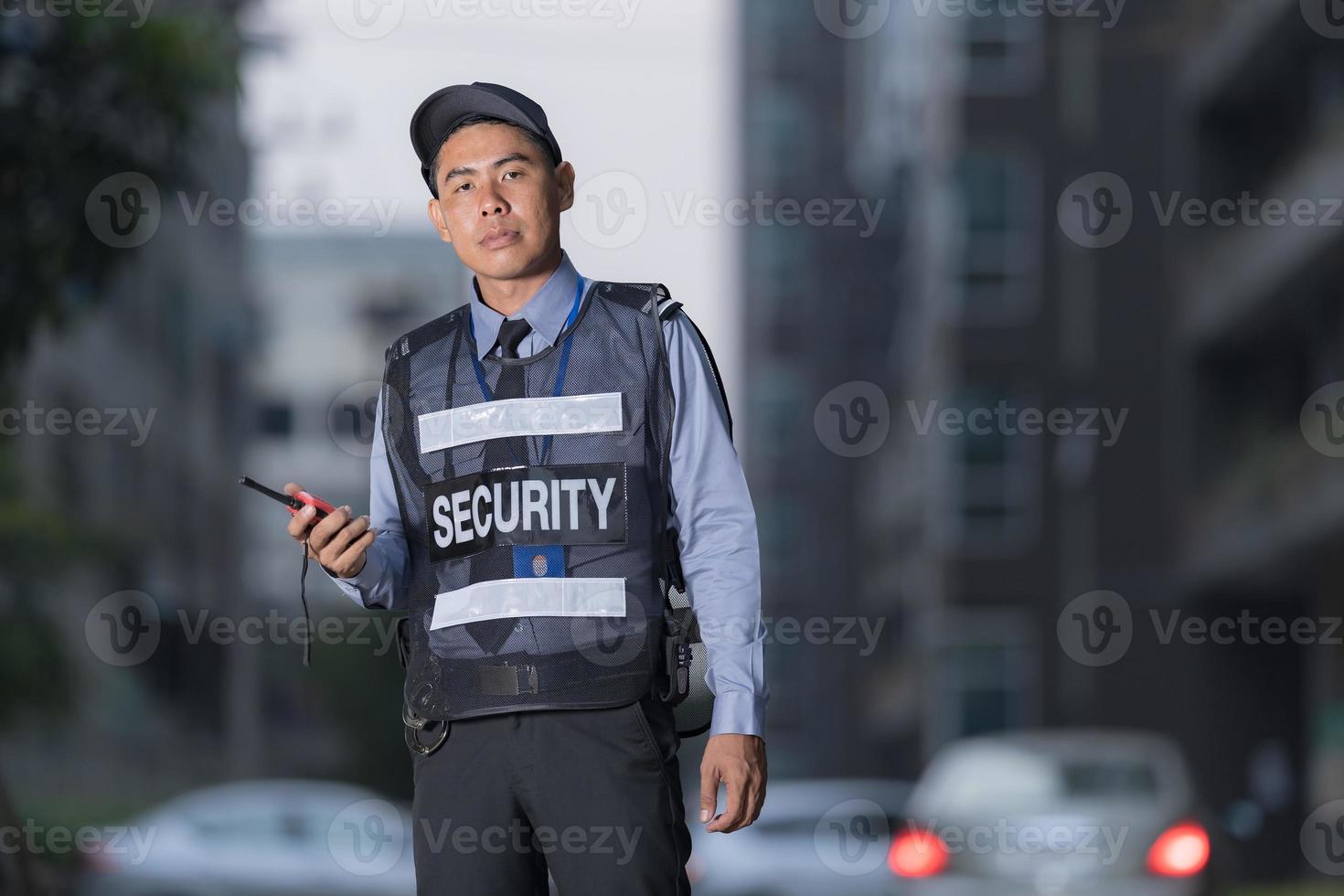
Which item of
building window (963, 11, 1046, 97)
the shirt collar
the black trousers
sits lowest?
the black trousers

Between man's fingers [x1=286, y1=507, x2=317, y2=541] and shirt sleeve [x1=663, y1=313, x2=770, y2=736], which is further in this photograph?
shirt sleeve [x1=663, y1=313, x2=770, y2=736]

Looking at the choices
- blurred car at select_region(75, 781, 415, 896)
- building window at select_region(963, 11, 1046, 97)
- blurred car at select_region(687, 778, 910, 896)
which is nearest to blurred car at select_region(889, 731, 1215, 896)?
blurred car at select_region(687, 778, 910, 896)

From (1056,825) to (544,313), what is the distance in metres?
7.67

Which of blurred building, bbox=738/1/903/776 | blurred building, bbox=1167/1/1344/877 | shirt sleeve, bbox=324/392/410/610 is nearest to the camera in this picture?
shirt sleeve, bbox=324/392/410/610

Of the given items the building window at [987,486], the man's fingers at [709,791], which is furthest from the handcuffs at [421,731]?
the building window at [987,486]

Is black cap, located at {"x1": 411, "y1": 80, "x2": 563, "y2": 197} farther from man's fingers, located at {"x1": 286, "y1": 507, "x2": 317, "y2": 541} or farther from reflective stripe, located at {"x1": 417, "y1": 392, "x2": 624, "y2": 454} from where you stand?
man's fingers, located at {"x1": 286, "y1": 507, "x2": 317, "y2": 541}

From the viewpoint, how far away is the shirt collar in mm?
3414

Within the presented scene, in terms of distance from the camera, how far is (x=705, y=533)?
3320 millimetres

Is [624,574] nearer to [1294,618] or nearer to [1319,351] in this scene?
[1319,351]

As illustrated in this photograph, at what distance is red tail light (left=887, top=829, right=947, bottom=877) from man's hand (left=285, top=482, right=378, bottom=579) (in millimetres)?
7492

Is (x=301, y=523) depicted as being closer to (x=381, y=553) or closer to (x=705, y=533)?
(x=381, y=553)

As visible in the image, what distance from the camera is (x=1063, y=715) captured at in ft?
111

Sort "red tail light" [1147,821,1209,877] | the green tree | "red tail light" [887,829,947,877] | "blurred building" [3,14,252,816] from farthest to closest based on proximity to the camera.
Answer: "blurred building" [3,14,252,816] → "red tail light" [887,829,947,877] → "red tail light" [1147,821,1209,877] → the green tree

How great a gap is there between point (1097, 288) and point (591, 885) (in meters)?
32.3
